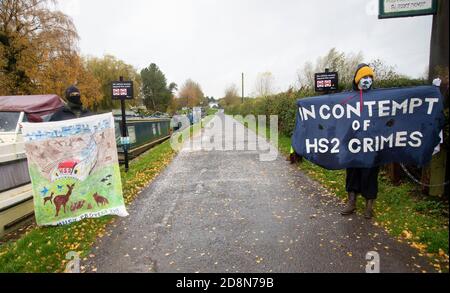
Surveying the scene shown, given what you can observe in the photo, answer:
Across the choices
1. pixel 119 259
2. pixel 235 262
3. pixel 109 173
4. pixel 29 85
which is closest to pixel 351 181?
pixel 235 262

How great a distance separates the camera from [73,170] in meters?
4.92

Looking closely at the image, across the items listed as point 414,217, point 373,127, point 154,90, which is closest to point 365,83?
point 373,127

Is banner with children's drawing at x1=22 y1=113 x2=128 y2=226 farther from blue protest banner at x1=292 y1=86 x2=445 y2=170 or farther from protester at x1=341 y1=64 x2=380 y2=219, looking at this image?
protester at x1=341 y1=64 x2=380 y2=219

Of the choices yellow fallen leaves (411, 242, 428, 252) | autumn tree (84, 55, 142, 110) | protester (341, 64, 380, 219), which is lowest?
yellow fallen leaves (411, 242, 428, 252)

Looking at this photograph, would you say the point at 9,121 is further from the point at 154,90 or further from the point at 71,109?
the point at 154,90

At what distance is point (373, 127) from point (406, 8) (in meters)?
2.81

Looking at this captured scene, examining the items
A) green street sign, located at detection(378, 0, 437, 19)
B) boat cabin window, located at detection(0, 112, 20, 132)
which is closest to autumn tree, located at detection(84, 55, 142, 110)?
boat cabin window, located at detection(0, 112, 20, 132)

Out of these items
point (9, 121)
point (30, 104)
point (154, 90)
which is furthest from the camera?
point (154, 90)

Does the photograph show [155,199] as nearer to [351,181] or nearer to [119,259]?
[119,259]

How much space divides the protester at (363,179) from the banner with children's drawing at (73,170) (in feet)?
12.8

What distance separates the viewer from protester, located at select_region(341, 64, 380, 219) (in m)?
4.41

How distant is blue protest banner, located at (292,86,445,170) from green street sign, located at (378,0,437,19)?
2123 mm

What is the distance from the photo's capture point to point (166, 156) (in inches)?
468
